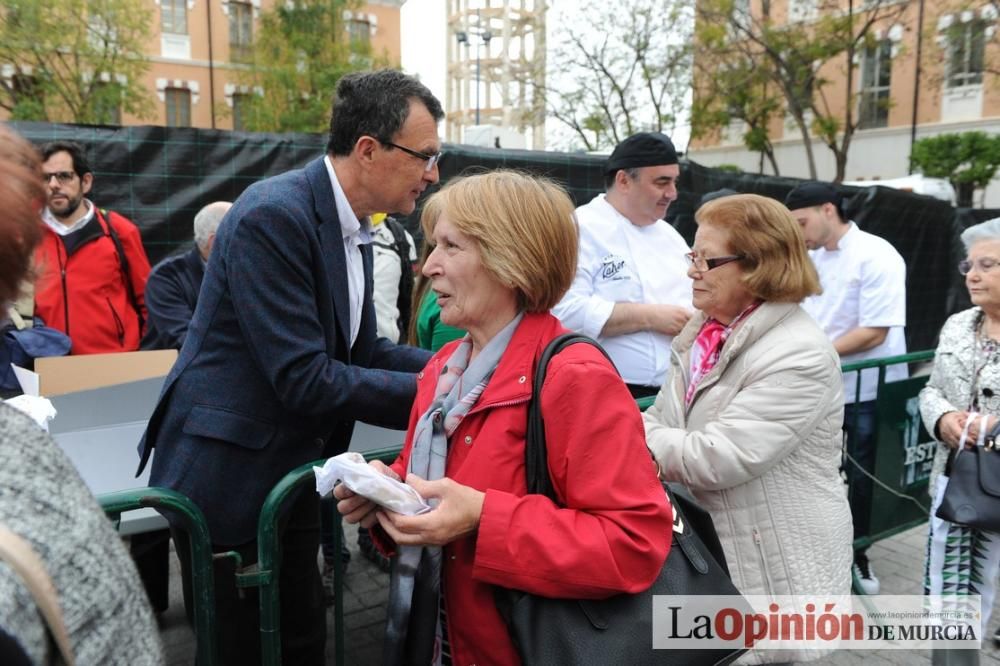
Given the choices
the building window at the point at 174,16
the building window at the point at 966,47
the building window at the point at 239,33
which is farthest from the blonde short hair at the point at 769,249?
the building window at the point at 174,16

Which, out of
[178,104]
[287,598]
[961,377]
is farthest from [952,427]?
[178,104]

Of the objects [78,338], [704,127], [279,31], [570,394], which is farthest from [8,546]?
[279,31]

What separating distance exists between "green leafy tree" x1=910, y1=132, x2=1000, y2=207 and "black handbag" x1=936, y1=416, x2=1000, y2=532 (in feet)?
76.6

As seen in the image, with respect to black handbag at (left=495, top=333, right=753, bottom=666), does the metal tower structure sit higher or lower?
higher

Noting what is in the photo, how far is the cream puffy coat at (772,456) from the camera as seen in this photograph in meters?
2.17

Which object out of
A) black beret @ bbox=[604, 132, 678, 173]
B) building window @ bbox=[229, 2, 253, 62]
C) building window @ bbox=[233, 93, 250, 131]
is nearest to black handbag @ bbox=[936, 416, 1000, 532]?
black beret @ bbox=[604, 132, 678, 173]

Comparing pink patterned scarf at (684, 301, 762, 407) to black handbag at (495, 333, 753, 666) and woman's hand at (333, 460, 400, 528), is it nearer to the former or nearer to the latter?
black handbag at (495, 333, 753, 666)

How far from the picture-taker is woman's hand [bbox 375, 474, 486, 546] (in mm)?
1394

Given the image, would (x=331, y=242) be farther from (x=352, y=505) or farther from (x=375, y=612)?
(x=375, y=612)

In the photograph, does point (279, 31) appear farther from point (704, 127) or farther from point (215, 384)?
point (215, 384)

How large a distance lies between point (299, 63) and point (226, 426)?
118 ft

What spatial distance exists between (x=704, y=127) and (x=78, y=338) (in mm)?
29472

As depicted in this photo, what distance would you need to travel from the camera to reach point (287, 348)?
6.22 feet

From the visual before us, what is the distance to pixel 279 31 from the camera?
3466 cm
